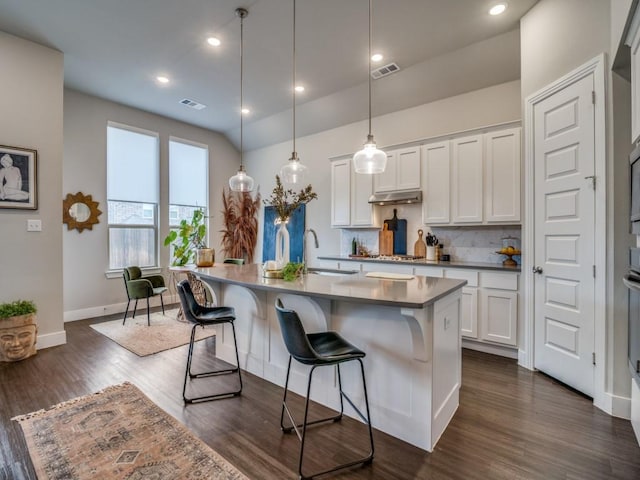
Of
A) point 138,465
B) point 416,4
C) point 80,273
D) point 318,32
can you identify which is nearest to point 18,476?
point 138,465

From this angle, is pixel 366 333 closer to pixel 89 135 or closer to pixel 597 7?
pixel 597 7

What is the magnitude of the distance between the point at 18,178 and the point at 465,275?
518 cm

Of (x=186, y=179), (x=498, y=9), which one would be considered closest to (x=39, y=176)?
(x=186, y=179)

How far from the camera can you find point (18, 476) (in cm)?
166

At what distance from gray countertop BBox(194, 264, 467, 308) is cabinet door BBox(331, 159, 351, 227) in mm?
2447

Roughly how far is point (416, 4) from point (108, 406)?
429 centimetres

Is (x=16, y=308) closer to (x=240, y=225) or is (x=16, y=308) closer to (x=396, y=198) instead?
(x=240, y=225)

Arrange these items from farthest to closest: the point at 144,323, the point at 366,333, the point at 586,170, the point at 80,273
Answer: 1. the point at 80,273
2. the point at 144,323
3. the point at 586,170
4. the point at 366,333

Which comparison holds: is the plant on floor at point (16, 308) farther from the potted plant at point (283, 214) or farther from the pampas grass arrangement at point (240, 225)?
the pampas grass arrangement at point (240, 225)

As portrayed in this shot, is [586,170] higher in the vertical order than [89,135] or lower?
lower

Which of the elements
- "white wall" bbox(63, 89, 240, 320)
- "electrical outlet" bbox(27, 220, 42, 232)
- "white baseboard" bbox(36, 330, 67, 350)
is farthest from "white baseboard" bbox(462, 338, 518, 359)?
"white wall" bbox(63, 89, 240, 320)

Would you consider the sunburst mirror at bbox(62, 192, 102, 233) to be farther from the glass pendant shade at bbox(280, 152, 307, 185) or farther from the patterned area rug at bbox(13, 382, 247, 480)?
the glass pendant shade at bbox(280, 152, 307, 185)

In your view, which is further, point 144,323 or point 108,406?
point 144,323

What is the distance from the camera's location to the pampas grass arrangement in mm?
6676
